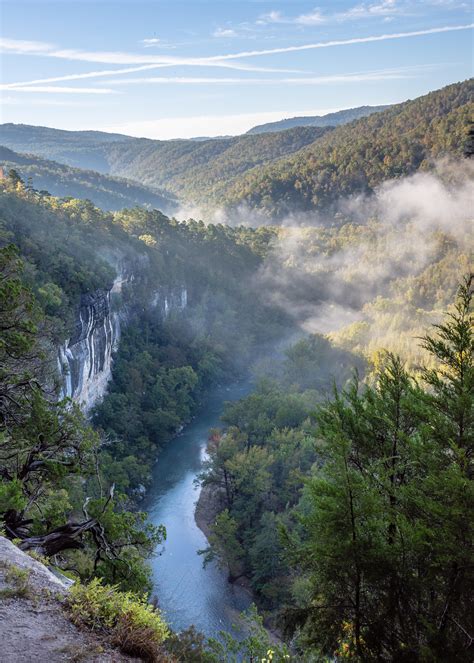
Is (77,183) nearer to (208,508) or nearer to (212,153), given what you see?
(212,153)

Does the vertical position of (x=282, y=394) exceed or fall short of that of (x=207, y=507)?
it exceeds it

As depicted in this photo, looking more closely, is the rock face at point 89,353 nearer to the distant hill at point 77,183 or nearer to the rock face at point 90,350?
the rock face at point 90,350

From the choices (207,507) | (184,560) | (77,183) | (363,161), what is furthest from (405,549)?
(77,183)

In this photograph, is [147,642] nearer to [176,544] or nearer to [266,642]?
[266,642]

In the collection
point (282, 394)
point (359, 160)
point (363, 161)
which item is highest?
point (359, 160)

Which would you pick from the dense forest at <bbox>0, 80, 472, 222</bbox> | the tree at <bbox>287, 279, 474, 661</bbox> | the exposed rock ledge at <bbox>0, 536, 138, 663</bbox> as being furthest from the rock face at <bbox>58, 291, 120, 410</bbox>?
the dense forest at <bbox>0, 80, 472, 222</bbox>

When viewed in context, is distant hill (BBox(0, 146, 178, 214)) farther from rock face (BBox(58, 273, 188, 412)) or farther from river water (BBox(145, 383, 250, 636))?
river water (BBox(145, 383, 250, 636))

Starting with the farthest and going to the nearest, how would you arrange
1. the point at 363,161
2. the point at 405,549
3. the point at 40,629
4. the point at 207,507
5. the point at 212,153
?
the point at 212,153
the point at 363,161
the point at 207,507
the point at 405,549
the point at 40,629
